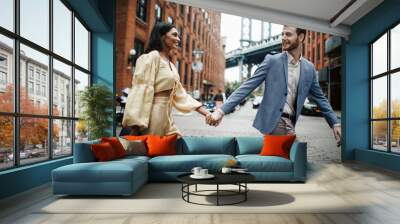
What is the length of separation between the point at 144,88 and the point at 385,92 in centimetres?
469

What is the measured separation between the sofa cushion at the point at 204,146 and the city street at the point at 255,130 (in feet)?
3.34

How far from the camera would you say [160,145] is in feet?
19.0

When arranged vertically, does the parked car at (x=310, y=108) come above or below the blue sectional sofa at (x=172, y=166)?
above

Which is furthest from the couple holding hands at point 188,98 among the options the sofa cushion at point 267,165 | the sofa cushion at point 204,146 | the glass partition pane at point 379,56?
the glass partition pane at point 379,56

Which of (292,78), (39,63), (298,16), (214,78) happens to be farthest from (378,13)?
(39,63)

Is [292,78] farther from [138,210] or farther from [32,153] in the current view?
[32,153]

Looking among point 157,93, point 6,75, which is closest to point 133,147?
point 157,93

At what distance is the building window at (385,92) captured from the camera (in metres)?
7.20

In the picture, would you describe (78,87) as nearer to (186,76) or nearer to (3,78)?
(186,76)

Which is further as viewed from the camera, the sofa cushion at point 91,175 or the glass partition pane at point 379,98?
the glass partition pane at point 379,98

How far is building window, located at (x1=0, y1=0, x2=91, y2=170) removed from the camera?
14.6 feet

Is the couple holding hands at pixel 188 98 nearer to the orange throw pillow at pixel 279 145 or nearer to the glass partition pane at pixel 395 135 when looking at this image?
the orange throw pillow at pixel 279 145

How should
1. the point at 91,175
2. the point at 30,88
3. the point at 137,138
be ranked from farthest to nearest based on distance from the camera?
the point at 137,138 → the point at 30,88 → the point at 91,175

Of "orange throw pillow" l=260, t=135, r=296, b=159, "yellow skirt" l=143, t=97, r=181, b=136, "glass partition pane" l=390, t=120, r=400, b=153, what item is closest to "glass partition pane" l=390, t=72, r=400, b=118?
"glass partition pane" l=390, t=120, r=400, b=153
